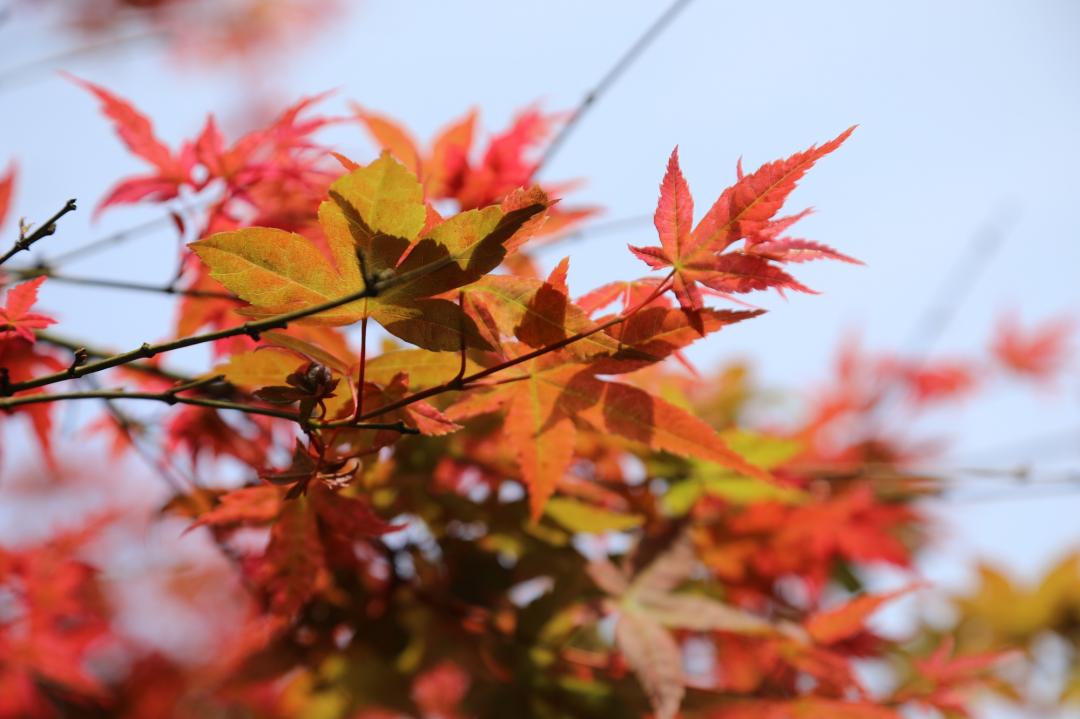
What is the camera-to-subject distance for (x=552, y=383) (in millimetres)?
649

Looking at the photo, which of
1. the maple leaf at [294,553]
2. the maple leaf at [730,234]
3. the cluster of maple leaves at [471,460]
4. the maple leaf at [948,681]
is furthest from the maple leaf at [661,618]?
the maple leaf at [730,234]

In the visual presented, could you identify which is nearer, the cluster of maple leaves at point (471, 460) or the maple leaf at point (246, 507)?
the cluster of maple leaves at point (471, 460)

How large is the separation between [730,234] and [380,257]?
226 mm

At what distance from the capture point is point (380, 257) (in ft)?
1.73

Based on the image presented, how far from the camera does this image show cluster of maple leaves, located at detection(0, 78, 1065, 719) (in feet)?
1.78

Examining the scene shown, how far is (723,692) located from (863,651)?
0.33m

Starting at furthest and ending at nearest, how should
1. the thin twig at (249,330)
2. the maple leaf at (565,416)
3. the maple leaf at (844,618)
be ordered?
the maple leaf at (844,618)
the maple leaf at (565,416)
the thin twig at (249,330)

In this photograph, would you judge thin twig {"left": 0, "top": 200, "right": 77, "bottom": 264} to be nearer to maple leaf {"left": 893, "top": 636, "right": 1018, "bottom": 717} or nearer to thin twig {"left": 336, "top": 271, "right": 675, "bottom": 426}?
thin twig {"left": 336, "top": 271, "right": 675, "bottom": 426}

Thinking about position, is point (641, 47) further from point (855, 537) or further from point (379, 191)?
point (855, 537)

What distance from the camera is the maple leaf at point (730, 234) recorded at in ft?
1.73

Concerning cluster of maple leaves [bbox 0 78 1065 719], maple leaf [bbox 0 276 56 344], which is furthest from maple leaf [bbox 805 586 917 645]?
maple leaf [bbox 0 276 56 344]

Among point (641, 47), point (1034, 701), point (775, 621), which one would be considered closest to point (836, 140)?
point (641, 47)

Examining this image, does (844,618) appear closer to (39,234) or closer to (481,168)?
(481,168)

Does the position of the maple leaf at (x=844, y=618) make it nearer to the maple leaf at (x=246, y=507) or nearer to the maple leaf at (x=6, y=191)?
the maple leaf at (x=246, y=507)
